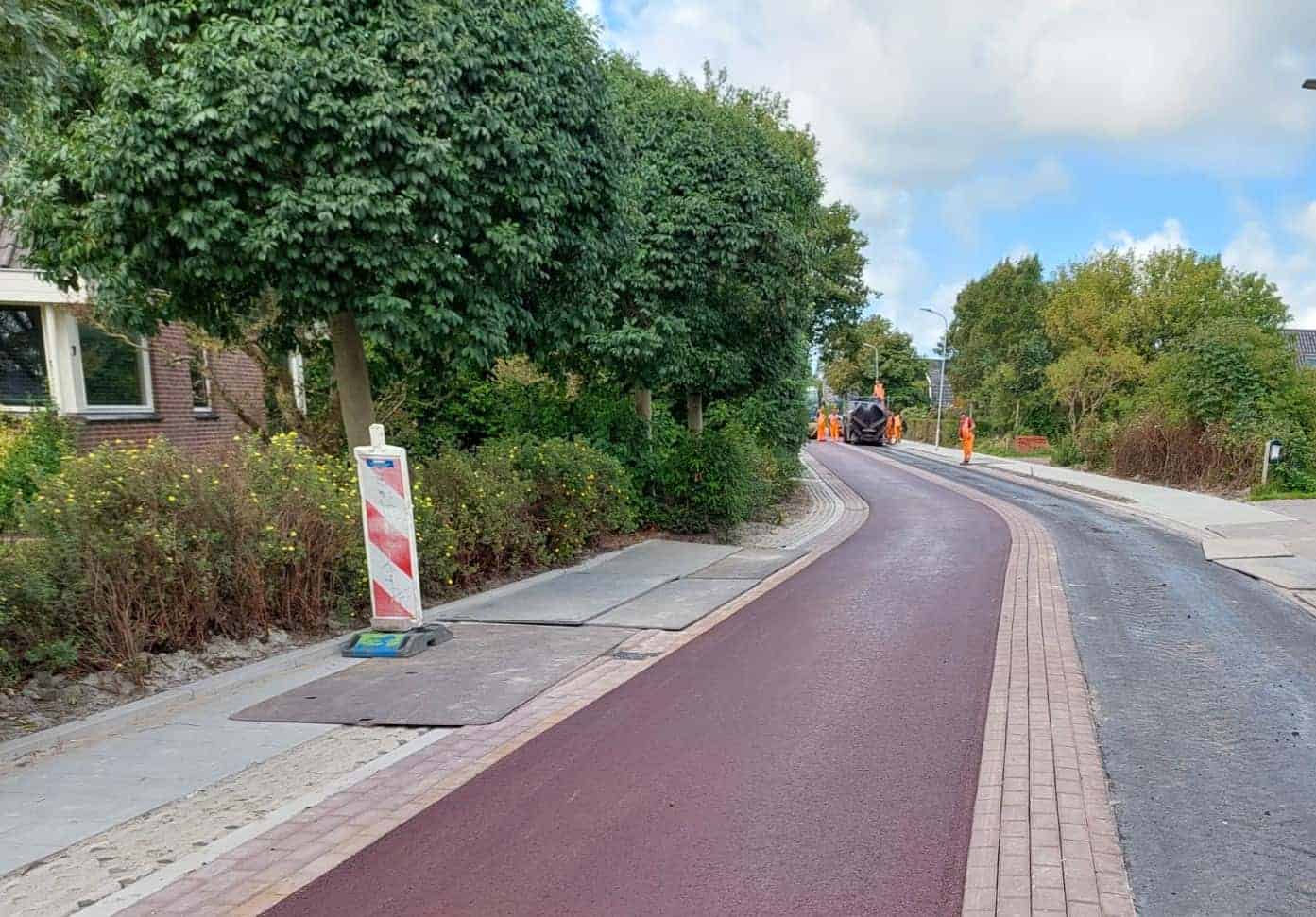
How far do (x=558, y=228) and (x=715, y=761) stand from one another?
212 inches

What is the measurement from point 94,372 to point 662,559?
28.2 feet

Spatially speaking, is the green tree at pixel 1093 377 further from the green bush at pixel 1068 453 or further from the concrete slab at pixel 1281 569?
the concrete slab at pixel 1281 569

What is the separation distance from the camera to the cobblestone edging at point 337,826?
10.8 ft

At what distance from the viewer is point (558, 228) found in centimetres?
832

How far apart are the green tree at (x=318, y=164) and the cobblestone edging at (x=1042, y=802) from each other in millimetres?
4921

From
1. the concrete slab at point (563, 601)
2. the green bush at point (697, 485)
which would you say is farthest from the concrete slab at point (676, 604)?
the green bush at point (697, 485)

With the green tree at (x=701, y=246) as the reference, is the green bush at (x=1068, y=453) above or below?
below

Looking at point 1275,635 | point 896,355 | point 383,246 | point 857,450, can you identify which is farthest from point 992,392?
point 383,246

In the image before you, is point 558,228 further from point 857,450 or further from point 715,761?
point 857,450

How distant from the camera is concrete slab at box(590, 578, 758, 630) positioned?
7.73 m

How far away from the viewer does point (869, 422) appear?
44.2 m

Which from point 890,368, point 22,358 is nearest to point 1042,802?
point 22,358

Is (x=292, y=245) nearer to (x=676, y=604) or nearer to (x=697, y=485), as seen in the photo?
(x=676, y=604)

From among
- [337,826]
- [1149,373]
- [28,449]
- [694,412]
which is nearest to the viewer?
[337,826]
